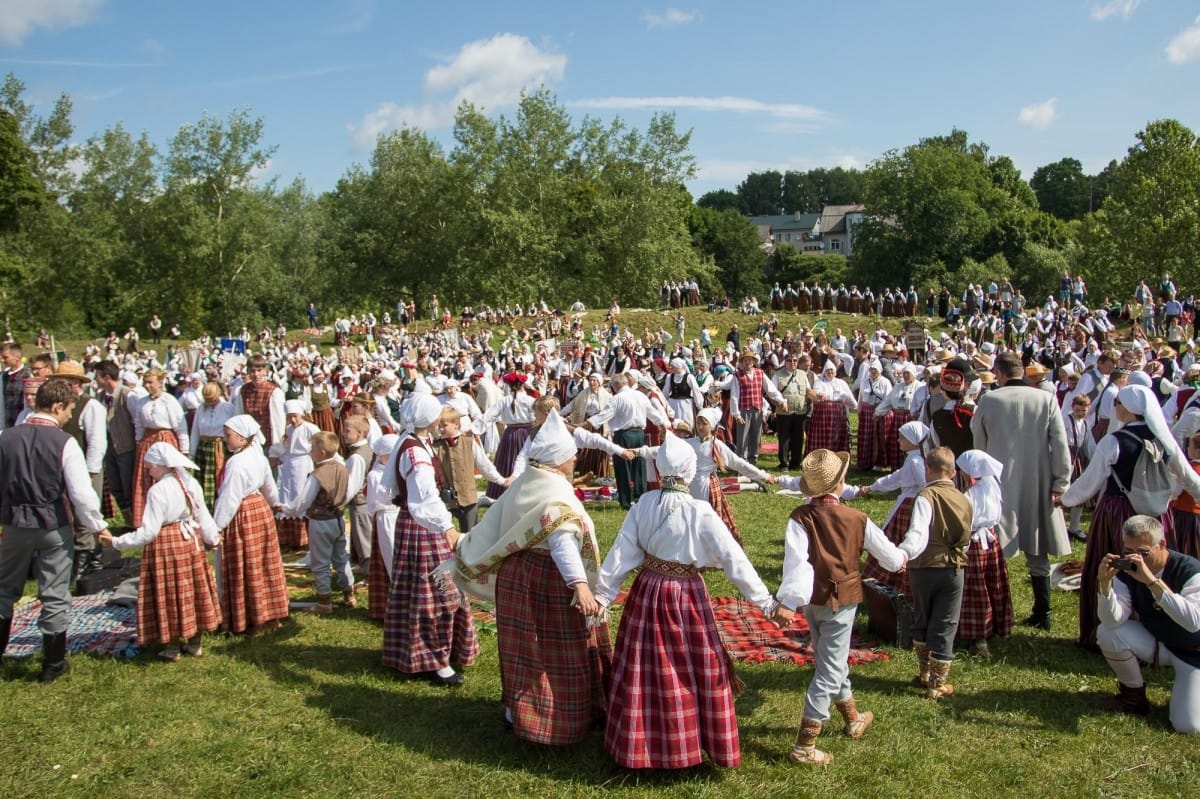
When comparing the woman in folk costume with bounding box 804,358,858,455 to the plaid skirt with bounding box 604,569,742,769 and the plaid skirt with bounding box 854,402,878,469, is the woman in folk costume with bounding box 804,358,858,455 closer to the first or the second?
the plaid skirt with bounding box 854,402,878,469

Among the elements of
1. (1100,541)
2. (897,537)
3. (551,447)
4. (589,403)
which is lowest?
(897,537)

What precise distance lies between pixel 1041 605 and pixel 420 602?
4442 millimetres

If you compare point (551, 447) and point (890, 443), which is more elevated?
point (551, 447)

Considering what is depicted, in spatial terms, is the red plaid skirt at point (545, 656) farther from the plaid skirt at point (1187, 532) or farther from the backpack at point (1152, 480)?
the plaid skirt at point (1187, 532)

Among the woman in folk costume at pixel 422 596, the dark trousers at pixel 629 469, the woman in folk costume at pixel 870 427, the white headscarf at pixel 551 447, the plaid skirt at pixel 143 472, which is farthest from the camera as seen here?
the woman in folk costume at pixel 870 427

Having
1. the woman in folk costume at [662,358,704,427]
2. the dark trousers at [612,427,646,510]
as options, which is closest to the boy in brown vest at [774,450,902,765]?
the dark trousers at [612,427,646,510]

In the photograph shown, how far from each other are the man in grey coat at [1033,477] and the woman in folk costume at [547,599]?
11.7ft

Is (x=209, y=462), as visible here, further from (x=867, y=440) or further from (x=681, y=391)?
(x=867, y=440)

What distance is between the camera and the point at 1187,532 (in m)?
5.84

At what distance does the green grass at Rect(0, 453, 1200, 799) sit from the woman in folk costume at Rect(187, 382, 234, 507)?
3.89 meters

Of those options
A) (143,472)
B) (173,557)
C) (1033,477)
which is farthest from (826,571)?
(143,472)

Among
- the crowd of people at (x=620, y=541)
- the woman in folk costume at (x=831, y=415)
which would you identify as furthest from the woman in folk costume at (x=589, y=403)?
the woman in folk costume at (x=831, y=415)

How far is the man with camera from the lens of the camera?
4.89m

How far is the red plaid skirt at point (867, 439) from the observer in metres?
13.8
